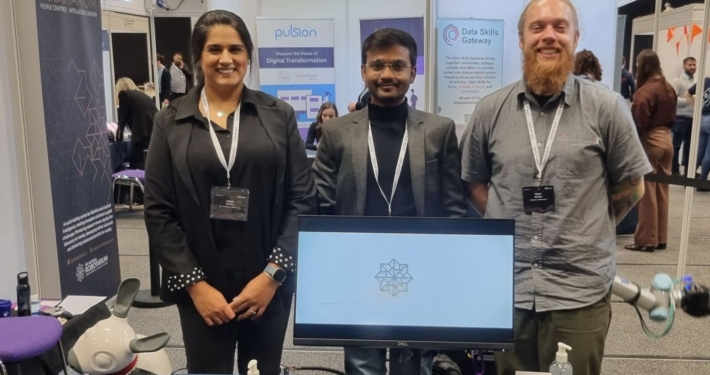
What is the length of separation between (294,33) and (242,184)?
4.16 metres

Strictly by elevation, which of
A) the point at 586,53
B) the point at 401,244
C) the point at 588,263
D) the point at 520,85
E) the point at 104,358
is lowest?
the point at 104,358

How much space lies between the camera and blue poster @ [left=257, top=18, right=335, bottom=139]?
17.9 ft

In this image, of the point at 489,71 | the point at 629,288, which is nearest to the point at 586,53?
the point at 489,71

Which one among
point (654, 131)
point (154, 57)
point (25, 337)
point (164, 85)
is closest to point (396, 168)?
point (25, 337)

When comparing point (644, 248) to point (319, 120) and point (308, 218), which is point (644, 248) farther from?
point (308, 218)

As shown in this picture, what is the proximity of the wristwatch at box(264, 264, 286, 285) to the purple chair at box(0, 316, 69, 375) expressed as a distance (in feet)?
1.89

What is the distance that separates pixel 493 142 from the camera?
63.7 inches

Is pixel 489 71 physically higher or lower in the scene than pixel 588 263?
higher

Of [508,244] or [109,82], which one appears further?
[109,82]

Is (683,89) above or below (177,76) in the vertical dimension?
below

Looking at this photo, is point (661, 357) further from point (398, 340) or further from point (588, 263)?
point (398, 340)

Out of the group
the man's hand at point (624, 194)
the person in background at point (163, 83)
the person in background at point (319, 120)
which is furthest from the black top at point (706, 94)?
the person in background at point (163, 83)

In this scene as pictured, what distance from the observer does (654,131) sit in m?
4.85

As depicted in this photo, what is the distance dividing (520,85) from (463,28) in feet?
9.20
